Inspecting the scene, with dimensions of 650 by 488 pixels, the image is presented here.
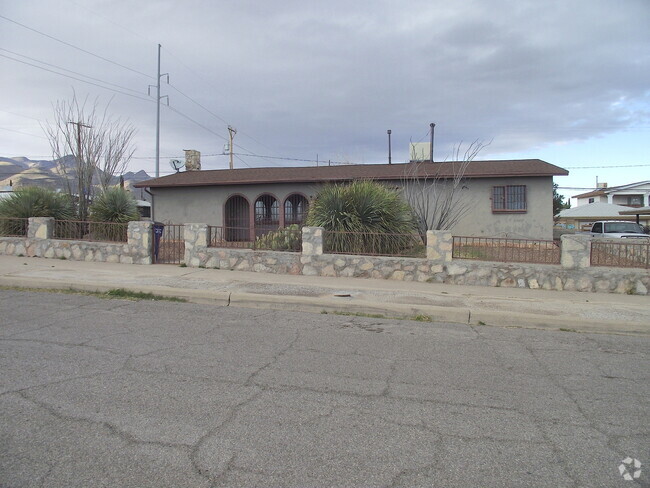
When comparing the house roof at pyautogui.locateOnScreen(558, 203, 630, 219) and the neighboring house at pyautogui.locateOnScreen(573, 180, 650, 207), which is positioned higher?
the neighboring house at pyautogui.locateOnScreen(573, 180, 650, 207)

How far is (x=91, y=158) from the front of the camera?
20.5 m

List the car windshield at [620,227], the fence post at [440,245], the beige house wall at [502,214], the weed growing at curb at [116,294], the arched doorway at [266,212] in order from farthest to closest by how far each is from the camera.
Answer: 1. the car windshield at [620,227]
2. the arched doorway at [266,212]
3. the beige house wall at [502,214]
4. the fence post at [440,245]
5. the weed growing at curb at [116,294]

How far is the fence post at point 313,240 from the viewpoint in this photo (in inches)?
471

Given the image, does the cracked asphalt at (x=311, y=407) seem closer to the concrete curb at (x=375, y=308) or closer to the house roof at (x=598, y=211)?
the concrete curb at (x=375, y=308)

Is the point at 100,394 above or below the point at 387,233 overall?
below

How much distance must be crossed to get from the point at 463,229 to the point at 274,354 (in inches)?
589

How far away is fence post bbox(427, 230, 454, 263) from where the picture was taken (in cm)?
1123

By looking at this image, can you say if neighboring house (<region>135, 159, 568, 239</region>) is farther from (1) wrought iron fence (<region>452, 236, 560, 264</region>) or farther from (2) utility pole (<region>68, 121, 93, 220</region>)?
(1) wrought iron fence (<region>452, 236, 560, 264</region>)

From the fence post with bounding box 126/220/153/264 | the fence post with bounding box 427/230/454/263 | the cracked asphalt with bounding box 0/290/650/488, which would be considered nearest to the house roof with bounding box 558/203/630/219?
the fence post with bounding box 427/230/454/263

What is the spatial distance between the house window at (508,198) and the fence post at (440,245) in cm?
851

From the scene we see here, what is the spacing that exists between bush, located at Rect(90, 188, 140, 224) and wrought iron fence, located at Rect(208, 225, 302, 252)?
169 inches

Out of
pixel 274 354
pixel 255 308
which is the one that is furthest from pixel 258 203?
pixel 274 354

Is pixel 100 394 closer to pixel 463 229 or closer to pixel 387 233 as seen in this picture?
pixel 387 233

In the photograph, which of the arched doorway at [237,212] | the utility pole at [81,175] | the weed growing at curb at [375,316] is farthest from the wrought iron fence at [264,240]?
the utility pole at [81,175]
